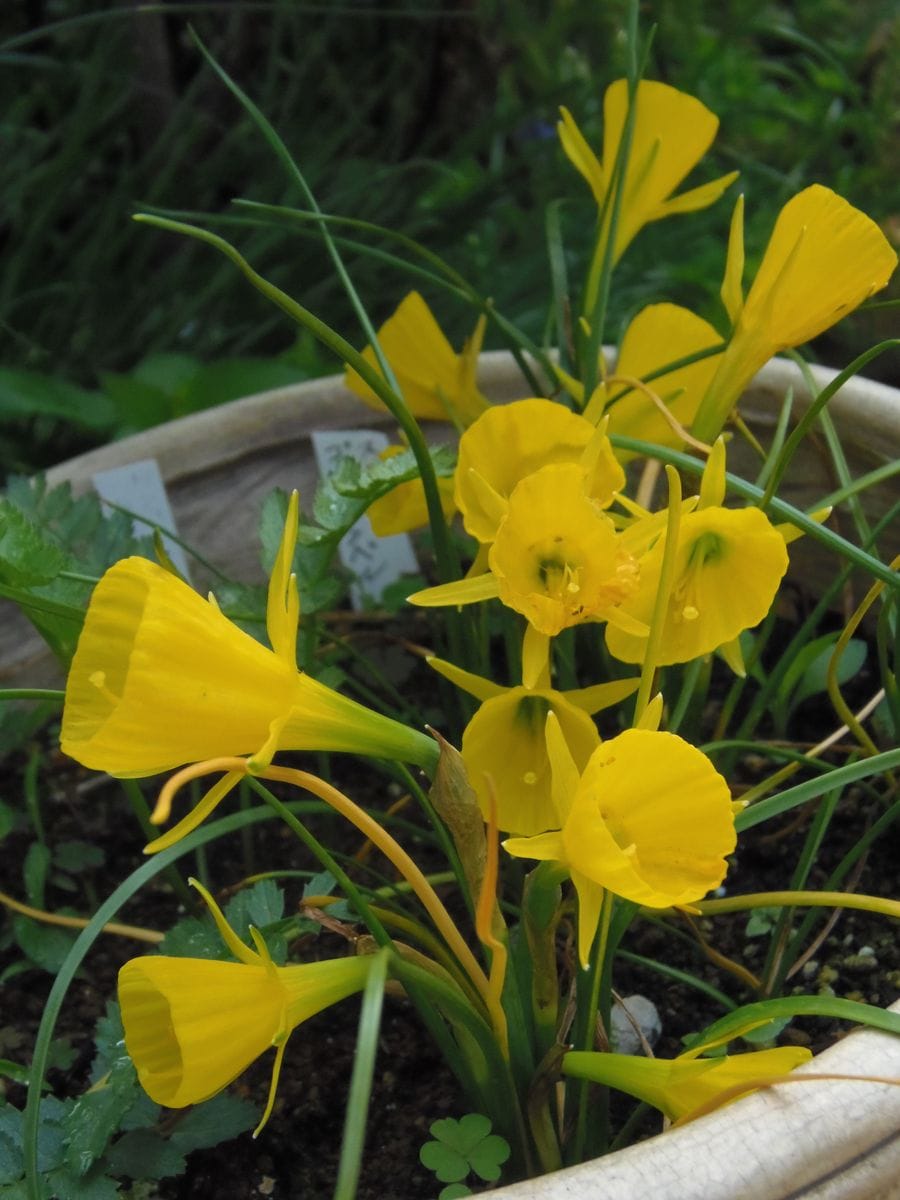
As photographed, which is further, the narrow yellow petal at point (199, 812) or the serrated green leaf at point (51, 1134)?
the serrated green leaf at point (51, 1134)

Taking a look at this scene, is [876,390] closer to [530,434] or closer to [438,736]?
[530,434]

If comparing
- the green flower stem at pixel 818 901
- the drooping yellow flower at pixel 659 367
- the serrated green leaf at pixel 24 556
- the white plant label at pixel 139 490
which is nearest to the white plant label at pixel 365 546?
the white plant label at pixel 139 490

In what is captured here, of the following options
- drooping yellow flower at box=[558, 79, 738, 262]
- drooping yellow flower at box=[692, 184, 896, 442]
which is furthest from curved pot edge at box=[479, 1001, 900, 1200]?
drooping yellow flower at box=[558, 79, 738, 262]

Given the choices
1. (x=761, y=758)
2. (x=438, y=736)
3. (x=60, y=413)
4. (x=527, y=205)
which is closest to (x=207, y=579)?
(x=60, y=413)

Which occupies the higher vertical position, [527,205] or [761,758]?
[761,758]

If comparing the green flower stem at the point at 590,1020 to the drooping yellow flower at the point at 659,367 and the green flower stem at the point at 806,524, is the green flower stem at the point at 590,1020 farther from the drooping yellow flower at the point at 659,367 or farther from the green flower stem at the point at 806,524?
the drooping yellow flower at the point at 659,367
